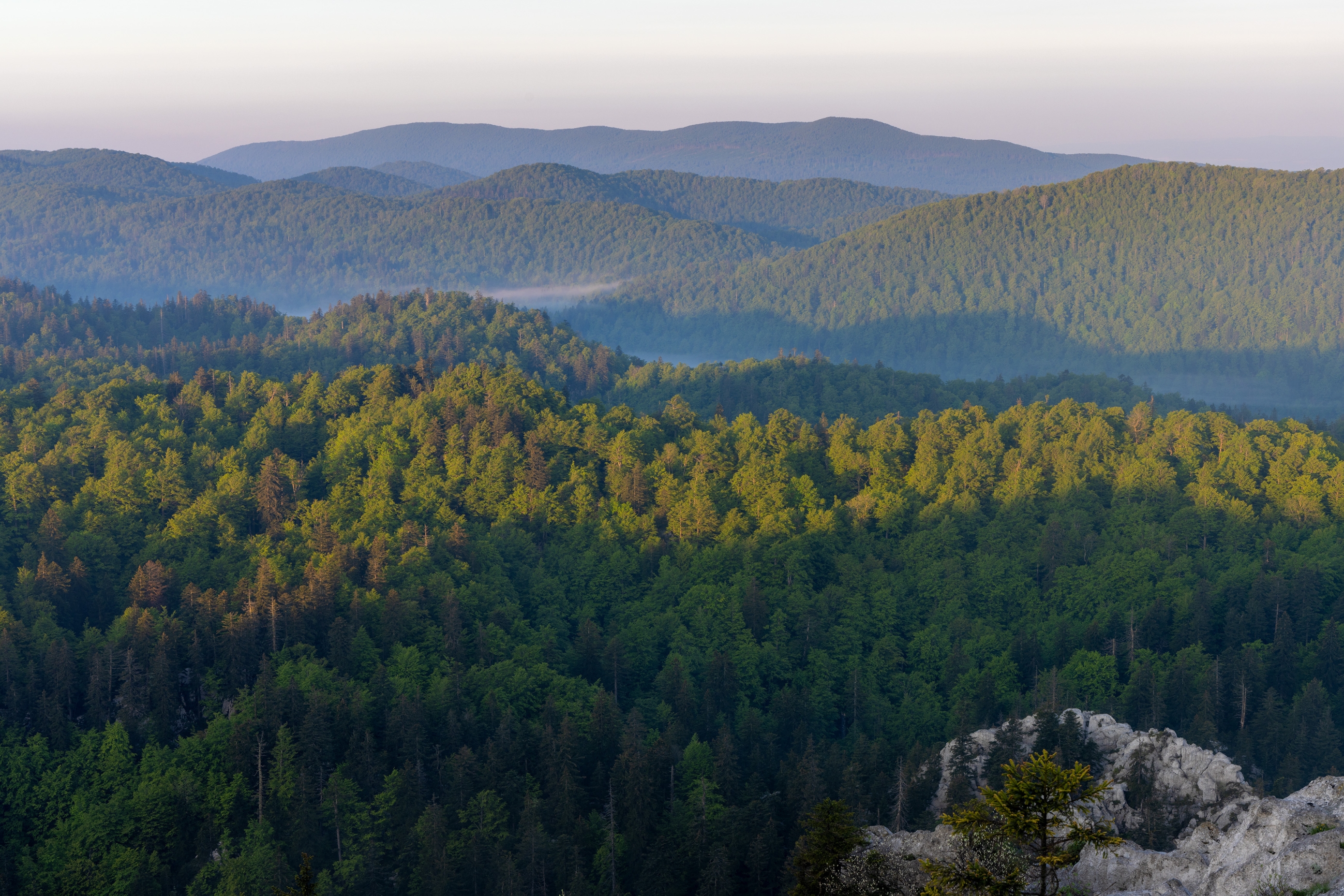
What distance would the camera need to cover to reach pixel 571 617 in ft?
338

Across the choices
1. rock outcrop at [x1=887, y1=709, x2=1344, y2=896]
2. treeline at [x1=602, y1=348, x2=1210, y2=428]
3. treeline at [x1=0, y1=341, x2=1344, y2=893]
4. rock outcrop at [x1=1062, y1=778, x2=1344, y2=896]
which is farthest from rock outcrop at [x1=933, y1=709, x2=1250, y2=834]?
treeline at [x1=602, y1=348, x2=1210, y2=428]

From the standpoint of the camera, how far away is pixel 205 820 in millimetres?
66500

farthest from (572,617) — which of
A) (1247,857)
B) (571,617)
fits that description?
(1247,857)

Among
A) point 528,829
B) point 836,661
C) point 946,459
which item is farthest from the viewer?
point 946,459

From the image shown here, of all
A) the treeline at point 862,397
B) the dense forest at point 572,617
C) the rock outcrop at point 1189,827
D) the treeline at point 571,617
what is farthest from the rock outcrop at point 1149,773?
the treeline at point 862,397

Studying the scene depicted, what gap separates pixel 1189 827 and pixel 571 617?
56.2 meters

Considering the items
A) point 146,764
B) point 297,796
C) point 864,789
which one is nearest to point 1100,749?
point 864,789

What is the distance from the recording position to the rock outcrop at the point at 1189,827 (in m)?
36.9

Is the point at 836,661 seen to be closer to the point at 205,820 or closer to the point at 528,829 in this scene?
the point at 528,829

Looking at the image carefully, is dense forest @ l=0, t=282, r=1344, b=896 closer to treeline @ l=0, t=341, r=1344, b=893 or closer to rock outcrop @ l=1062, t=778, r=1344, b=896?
treeline @ l=0, t=341, r=1344, b=893

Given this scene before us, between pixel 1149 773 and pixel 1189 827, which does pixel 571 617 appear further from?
pixel 1189 827

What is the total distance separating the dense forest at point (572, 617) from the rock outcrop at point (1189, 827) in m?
3.57

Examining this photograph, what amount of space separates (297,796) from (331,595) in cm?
2577

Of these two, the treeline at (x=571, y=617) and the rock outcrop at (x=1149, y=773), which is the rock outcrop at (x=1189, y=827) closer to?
the rock outcrop at (x=1149, y=773)
